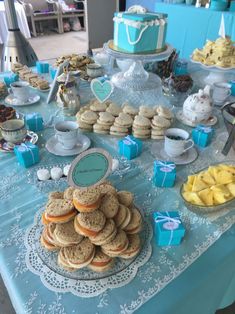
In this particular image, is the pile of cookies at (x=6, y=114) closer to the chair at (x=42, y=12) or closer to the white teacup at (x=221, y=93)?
the white teacup at (x=221, y=93)

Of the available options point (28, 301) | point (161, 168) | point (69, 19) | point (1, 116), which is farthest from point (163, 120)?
point (69, 19)

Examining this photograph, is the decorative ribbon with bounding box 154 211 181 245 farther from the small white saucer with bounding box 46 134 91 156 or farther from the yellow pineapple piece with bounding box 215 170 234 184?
the small white saucer with bounding box 46 134 91 156

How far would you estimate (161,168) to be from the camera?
28.5 inches

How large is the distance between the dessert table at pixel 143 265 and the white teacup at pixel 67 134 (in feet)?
0.21

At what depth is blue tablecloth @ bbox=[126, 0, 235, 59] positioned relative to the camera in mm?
2520

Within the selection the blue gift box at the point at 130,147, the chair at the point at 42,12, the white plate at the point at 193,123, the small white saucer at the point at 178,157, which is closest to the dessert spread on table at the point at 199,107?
the white plate at the point at 193,123

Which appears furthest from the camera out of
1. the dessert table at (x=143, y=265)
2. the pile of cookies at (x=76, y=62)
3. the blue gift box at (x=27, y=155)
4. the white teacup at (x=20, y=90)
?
the pile of cookies at (x=76, y=62)

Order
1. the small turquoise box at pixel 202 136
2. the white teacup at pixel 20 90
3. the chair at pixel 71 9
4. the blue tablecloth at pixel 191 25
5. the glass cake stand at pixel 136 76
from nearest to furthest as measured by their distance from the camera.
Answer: the small turquoise box at pixel 202 136
the white teacup at pixel 20 90
the glass cake stand at pixel 136 76
the blue tablecloth at pixel 191 25
the chair at pixel 71 9

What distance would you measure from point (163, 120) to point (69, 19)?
6.20 metres

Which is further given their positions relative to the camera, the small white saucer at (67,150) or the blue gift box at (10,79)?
the blue gift box at (10,79)

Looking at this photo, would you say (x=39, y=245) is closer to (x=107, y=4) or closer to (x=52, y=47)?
(x=107, y=4)

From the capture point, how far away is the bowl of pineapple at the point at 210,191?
638 mm

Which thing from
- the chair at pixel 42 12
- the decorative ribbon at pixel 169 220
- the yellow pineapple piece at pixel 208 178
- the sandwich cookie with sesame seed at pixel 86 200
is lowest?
the chair at pixel 42 12

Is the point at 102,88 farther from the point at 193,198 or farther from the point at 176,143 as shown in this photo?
the point at 193,198
